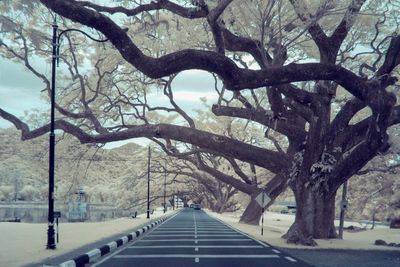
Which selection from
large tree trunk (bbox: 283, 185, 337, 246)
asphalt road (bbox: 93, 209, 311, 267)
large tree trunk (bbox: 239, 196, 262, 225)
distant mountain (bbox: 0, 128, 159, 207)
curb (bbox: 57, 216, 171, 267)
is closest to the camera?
curb (bbox: 57, 216, 171, 267)

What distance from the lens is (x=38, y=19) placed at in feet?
85.5

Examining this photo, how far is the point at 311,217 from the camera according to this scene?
69.5 ft

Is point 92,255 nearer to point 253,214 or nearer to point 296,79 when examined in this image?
point 296,79

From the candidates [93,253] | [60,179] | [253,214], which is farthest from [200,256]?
[60,179]

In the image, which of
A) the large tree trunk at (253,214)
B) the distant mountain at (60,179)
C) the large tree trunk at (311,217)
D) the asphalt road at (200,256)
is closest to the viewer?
the asphalt road at (200,256)

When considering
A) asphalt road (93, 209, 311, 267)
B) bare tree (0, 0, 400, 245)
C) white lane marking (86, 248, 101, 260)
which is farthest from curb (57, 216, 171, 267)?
bare tree (0, 0, 400, 245)

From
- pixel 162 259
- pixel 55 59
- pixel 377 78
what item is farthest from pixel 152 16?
pixel 162 259

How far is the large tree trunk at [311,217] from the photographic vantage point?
67.9ft

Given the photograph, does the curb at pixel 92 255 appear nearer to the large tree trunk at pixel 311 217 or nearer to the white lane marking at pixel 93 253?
the white lane marking at pixel 93 253

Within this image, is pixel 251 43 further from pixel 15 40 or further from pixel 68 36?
pixel 15 40

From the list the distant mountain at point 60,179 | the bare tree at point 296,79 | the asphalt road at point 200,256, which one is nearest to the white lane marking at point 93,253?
the asphalt road at point 200,256

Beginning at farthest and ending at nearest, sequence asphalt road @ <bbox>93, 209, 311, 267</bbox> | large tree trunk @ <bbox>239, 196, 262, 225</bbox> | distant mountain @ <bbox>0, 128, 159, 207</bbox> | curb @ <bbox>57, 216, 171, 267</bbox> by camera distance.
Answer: distant mountain @ <bbox>0, 128, 159, 207</bbox>, large tree trunk @ <bbox>239, 196, 262, 225</bbox>, asphalt road @ <bbox>93, 209, 311, 267</bbox>, curb @ <bbox>57, 216, 171, 267</bbox>

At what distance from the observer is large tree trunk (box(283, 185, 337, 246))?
815 inches

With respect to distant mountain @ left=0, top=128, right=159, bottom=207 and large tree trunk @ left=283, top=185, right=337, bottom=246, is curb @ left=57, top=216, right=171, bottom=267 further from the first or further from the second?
distant mountain @ left=0, top=128, right=159, bottom=207
